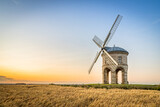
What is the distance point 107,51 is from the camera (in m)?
28.6

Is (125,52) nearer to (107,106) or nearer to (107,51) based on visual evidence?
(107,51)

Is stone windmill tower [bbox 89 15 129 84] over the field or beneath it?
over

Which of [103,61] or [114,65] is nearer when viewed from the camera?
[114,65]

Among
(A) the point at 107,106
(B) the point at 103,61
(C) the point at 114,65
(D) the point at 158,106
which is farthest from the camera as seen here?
(B) the point at 103,61

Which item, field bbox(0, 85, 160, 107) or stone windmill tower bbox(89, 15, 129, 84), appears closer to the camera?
field bbox(0, 85, 160, 107)

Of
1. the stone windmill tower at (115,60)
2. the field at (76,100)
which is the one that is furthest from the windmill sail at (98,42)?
the field at (76,100)

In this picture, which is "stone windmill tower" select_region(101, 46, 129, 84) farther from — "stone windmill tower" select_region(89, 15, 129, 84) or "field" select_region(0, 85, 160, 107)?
"field" select_region(0, 85, 160, 107)

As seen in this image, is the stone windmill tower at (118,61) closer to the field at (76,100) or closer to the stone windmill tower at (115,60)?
the stone windmill tower at (115,60)

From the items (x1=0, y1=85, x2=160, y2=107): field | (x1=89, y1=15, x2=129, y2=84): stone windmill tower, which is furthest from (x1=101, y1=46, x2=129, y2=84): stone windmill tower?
(x1=0, y1=85, x2=160, y2=107): field

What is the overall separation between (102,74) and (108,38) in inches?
297

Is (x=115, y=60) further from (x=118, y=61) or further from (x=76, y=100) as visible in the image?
(x=76, y=100)

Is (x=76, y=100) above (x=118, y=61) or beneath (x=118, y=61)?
beneath

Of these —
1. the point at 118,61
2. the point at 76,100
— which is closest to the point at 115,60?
the point at 118,61

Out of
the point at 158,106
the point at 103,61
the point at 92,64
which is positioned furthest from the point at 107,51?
the point at 158,106
